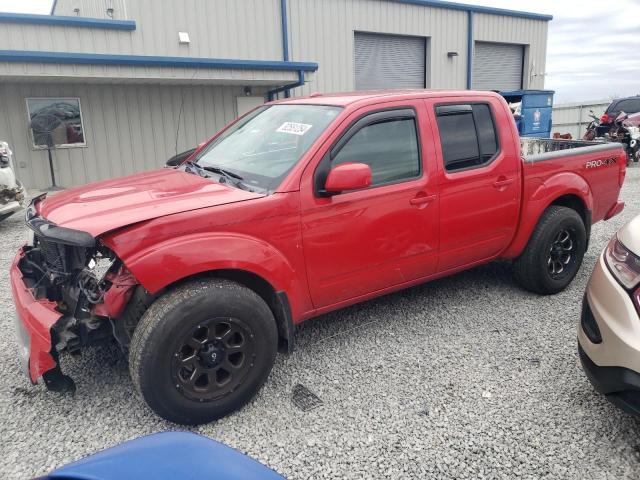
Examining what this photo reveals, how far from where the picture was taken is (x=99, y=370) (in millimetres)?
3402

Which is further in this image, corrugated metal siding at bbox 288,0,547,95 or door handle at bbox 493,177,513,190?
corrugated metal siding at bbox 288,0,547,95

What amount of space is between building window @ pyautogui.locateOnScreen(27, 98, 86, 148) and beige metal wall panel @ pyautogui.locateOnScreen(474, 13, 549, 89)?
14496 mm

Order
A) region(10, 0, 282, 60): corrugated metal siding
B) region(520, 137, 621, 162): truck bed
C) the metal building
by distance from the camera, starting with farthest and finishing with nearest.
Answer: region(10, 0, 282, 60): corrugated metal siding
the metal building
region(520, 137, 621, 162): truck bed

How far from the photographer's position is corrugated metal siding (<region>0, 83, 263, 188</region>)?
11.5 m

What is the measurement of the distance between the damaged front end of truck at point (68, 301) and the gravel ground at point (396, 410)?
34 cm

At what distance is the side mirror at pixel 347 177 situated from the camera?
301cm

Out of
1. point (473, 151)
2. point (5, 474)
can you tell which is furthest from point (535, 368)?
point (5, 474)

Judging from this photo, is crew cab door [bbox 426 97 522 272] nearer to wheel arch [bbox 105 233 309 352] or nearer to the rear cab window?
the rear cab window

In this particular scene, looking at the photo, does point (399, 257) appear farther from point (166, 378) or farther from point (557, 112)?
point (557, 112)

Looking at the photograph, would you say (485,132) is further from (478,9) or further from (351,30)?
(478,9)

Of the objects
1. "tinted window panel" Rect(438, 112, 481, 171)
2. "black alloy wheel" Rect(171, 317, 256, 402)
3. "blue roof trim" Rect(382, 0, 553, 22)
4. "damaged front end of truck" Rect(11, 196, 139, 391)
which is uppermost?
"blue roof trim" Rect(382, 0, 553, 22)

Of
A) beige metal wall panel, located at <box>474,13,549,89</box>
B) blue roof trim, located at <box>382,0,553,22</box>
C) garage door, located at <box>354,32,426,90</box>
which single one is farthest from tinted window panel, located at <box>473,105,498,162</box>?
beige metal wall panel, located at <box>474,13,549,89</box>

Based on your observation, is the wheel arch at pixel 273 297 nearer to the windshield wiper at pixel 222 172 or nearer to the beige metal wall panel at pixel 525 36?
the windshield wiper at pixel 222 172

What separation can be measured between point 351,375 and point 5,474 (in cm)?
196
